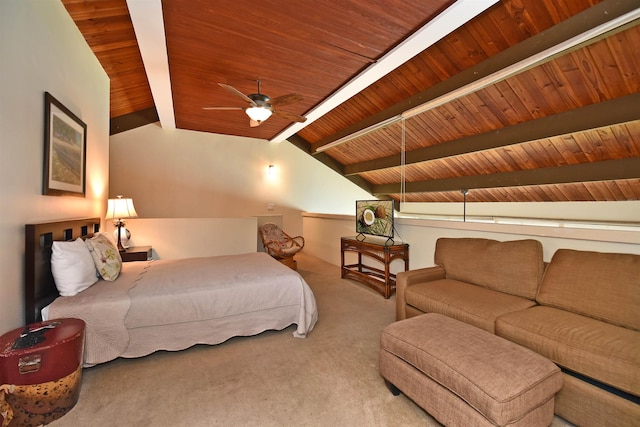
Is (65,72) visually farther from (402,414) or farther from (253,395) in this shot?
(402,414)

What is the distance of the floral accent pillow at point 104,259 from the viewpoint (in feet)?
8.07

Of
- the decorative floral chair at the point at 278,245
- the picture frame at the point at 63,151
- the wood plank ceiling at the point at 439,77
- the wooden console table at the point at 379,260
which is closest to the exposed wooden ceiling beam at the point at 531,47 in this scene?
the wood plank ceiling at the point at 439,77

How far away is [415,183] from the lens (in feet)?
23.7

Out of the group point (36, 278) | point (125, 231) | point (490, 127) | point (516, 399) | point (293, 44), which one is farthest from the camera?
point (490, 127)

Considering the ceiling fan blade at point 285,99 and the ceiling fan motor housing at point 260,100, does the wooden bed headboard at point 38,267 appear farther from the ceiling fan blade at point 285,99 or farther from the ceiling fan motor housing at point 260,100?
the ceiling fan blade at point 285,99

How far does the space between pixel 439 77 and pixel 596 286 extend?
Result: 309 cm

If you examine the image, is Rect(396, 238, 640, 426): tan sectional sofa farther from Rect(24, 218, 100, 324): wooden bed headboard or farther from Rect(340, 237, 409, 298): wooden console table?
Rect(24, 218, 100, 324): wooden bed headboard

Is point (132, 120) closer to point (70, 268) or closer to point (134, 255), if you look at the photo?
point (134, 255)

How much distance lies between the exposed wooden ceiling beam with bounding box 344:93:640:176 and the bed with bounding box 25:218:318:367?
375 centimetres

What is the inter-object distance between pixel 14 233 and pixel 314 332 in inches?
91.7

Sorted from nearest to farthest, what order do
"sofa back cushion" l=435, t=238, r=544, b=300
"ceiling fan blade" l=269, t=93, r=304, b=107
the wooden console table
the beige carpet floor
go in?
the beige carpet floor → "sofa back cushion" l=435, t=238, r=544, b=300 → "ceiling fan blade" l=269, t=93, r=304, b=107 → the wooden console table

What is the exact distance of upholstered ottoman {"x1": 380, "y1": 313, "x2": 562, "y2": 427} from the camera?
1.29 m

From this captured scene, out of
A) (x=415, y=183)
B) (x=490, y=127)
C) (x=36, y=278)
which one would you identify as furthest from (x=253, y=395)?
(x=415, y=183)

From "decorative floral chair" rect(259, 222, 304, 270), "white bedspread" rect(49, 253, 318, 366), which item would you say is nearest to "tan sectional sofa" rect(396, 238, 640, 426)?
"white bedspread" rect(49, 253, 318, 366)
